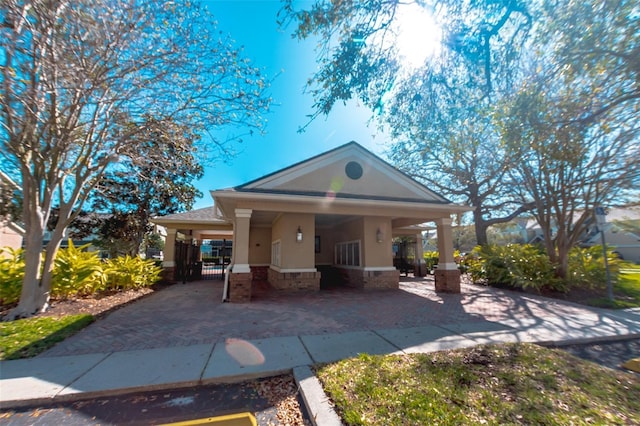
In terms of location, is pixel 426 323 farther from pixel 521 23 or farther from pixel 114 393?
pixel 521 23

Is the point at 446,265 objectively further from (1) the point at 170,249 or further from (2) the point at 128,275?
(1) the point at 170,249

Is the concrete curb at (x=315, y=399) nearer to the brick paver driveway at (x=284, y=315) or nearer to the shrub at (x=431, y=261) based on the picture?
the brick paver driveway at (x=284, y=315)

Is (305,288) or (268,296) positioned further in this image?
(305,288)

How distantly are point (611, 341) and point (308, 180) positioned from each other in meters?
8.80

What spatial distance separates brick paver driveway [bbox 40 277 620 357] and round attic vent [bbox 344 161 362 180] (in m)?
4.63

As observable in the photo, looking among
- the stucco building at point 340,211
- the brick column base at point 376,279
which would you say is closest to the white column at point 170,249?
the stucco building at point 340,211

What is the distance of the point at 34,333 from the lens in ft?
16.5

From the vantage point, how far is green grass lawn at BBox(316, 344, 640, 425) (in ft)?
8.71

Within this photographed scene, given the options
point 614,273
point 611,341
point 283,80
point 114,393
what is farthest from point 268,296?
point 614,273

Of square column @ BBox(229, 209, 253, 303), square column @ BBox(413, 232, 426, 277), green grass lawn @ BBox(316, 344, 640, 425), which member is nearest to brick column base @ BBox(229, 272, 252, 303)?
square column @ BBox(229, 209, 253, 303)

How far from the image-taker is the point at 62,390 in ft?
10.4

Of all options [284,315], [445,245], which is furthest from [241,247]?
[445,245]

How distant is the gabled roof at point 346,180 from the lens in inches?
376

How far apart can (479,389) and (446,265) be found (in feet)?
26.1
